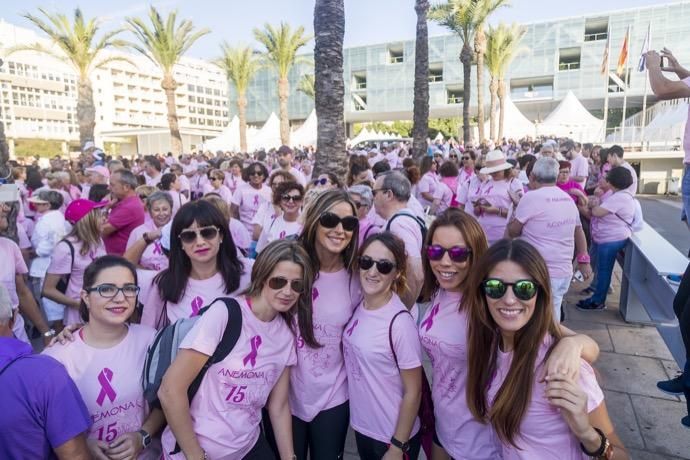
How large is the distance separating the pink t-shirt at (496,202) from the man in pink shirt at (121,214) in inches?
165

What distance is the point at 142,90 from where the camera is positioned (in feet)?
314

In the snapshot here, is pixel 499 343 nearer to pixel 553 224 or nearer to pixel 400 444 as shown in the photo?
pixel 400 444

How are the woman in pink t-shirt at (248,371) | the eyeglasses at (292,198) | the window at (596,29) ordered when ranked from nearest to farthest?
1. the woman in pink t-shirt at (248,371)
2. the eyeglasses at (292,198)
3. the window at (596,29)

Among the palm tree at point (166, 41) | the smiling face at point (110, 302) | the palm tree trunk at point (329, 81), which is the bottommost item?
the smiling face at point (110, 302)

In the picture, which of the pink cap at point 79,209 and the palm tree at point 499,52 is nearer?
the pink cap at point 79,209

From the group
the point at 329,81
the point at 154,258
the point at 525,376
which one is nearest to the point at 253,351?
the point at 525,376

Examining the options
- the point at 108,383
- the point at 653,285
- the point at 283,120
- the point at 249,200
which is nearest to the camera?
the point at 108,383

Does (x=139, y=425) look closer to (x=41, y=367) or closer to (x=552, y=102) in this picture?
(x=41, y=367)

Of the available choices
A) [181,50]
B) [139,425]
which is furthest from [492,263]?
[181,50]

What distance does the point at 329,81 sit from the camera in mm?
8305

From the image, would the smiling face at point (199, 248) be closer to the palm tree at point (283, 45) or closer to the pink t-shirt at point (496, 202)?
the pink t-shirt at point (496, 202)

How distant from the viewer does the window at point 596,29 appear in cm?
4822

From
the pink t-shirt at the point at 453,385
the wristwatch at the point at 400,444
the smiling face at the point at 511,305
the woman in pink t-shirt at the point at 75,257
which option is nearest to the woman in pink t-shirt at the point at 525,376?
the smiling face at the point at 511,305

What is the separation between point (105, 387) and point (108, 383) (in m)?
0.02
